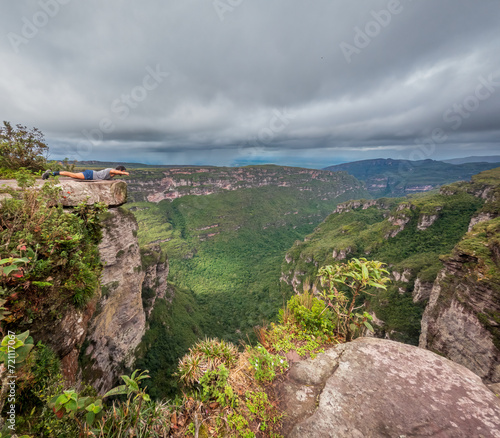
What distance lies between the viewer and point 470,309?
12672mm

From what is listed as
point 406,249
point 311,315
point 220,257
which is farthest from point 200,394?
point 220,257

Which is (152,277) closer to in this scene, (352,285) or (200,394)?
(200,394)

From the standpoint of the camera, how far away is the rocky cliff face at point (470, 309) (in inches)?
441

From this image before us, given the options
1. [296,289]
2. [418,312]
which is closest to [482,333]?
[418,312]

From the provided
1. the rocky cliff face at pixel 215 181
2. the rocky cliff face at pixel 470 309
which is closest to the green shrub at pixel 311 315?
the rocky cliff face at pixel 470 309

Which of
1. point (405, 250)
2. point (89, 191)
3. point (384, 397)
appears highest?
point (89, 191)

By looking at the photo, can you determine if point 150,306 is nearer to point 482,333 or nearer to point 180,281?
point 482,333

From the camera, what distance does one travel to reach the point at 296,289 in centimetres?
4578

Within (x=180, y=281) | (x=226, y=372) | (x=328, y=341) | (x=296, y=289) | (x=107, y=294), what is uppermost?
(x=226, y=372)

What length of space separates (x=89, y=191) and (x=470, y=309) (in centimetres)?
2255

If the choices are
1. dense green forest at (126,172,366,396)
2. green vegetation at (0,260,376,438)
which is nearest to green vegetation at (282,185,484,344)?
dense green forest at (126,172,366,396)

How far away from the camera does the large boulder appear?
578cm

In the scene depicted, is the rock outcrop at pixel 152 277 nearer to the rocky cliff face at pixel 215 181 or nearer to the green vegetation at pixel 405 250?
the green vegetation at pixel 405 250

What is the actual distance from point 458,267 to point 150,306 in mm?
32027
